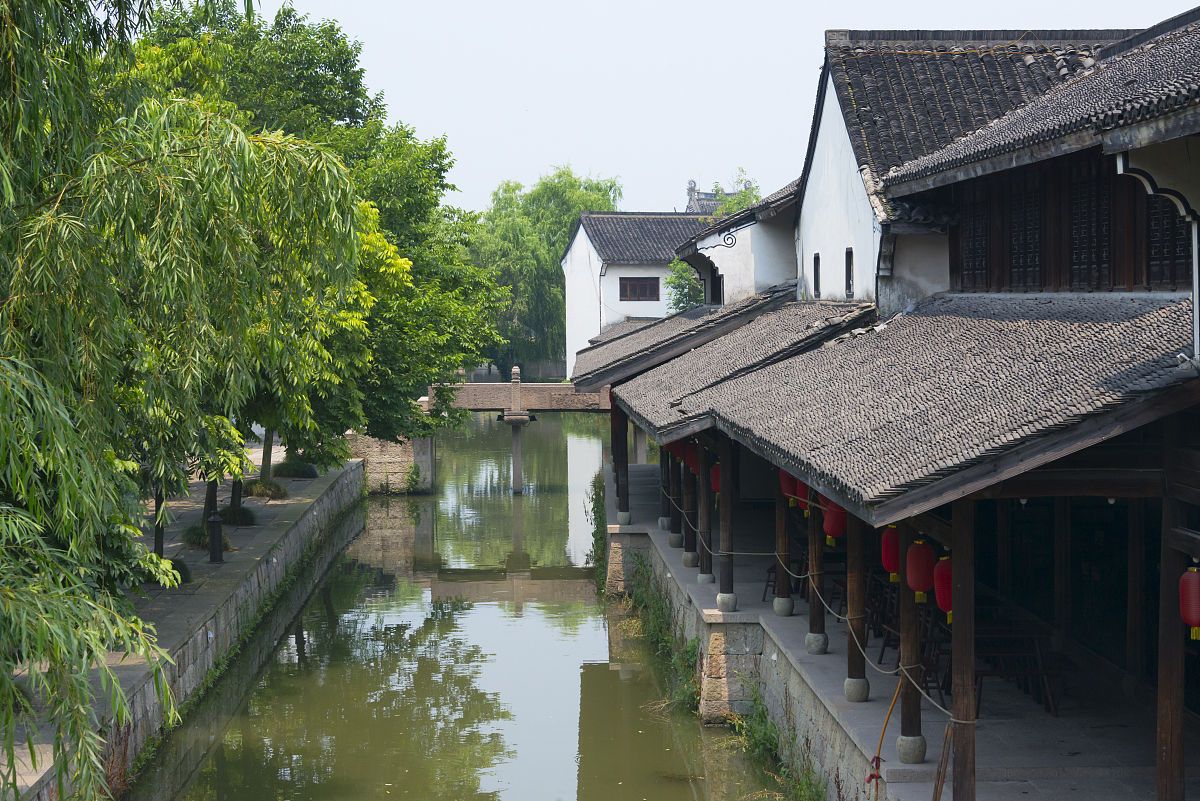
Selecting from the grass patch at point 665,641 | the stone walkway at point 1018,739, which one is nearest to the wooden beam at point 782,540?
the stone walkway at point 1018,739

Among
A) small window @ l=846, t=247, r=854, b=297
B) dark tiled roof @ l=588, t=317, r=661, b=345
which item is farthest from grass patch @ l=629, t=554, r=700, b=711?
dark tiled roof @ l=588, t=317, r=661, b=345

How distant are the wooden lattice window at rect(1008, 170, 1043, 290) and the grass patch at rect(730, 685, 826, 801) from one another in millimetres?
4213

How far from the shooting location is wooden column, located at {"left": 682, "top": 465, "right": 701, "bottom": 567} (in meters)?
16.4

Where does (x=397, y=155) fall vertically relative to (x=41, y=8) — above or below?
above

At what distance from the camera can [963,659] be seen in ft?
25.0

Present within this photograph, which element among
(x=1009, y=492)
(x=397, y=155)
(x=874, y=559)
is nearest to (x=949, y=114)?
(x=874, y=559)

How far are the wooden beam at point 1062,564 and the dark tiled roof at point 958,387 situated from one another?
1797mm

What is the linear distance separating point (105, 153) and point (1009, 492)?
5317 millimetres

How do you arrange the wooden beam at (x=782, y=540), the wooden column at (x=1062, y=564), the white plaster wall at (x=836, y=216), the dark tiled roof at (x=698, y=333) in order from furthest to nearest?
the dark tiled roof at (x=698, y=333) < the white plaster wall at (x=836, y=216) < the wooden beam at (x=782, y=540) < the wooden column at (x=1062, y=564)

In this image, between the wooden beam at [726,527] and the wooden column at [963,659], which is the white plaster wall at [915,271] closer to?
the wooden beam at [726,527]

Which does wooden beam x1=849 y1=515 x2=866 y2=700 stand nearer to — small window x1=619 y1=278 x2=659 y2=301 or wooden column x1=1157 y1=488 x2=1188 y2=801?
wooden column x1=1157 y1=488 x2=1188 y2=801

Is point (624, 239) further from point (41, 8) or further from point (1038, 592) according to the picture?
point (41, 8)

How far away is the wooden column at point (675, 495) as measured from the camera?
18516mm

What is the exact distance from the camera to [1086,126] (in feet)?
27.3
